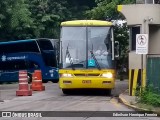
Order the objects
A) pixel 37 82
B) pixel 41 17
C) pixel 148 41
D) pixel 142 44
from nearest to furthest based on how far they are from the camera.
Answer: pixel 142 44, pixel 148 41, pixel 37 82, pixel 41 17

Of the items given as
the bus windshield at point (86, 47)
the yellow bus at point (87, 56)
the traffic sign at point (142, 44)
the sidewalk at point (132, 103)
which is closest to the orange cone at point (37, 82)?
the yellow bus at point (87, 56)

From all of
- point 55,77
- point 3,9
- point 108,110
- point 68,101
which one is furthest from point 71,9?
point 108,110

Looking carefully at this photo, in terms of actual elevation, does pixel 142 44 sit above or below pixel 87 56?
above

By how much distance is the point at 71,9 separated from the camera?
47438 millimetres

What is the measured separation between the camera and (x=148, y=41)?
78.6 ft

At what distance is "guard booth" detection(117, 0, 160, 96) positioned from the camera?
20219mm

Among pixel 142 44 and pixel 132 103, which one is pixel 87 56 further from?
pixel 132 103

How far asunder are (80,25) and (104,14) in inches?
442

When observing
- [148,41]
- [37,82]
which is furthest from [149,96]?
[37,82]

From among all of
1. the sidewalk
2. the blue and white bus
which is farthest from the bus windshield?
the blue and white bus

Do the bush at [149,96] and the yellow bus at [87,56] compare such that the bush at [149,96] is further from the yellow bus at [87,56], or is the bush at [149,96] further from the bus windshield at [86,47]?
the bus windshield at [86,47]

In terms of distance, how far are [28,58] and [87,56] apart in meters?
14.9

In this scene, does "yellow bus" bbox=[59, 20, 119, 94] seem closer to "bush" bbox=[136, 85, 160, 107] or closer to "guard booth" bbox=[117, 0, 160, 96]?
"guard booth" bbox=[117, 0, 160, 96]

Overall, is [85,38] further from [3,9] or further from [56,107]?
[3,9]
